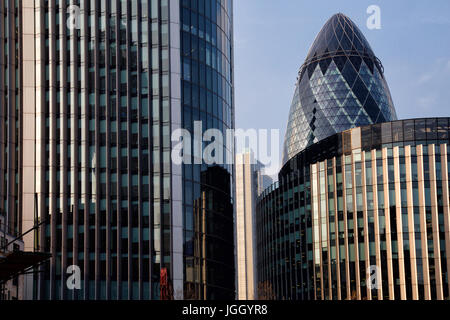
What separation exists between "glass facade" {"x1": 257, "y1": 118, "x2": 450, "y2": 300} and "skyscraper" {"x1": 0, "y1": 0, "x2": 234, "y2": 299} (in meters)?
38.9

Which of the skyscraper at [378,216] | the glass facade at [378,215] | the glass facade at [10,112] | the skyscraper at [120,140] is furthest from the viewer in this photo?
the glass facade at [378,215]

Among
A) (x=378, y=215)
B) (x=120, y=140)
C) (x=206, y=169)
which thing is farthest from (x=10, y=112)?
(x=378, y=215)

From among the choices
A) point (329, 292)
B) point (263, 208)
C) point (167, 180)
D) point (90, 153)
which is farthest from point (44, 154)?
point (263, 208)

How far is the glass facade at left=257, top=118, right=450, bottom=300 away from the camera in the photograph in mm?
147125

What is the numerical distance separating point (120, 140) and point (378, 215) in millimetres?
58931

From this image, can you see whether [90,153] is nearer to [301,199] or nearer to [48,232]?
[48,232]

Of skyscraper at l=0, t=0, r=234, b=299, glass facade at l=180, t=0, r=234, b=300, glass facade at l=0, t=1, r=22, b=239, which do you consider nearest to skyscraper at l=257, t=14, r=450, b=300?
glass facade at l=180, t=0, r=234, b=300

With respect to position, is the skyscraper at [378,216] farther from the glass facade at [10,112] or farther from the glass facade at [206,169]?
the glass facade at [10,112]

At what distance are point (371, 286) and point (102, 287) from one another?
6166 cm

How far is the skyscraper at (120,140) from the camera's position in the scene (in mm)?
112562

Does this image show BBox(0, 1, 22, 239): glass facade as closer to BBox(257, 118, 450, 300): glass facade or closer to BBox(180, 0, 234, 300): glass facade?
BBox(180, 0, 234, 300): glass facade

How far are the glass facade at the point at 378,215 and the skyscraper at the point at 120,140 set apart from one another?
38887 millimetres

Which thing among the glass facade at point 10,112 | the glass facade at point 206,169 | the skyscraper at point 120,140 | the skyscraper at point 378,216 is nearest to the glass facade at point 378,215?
the skyscraper at point 378,216

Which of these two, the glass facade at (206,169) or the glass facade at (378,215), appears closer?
the glass facade at (206,169)
